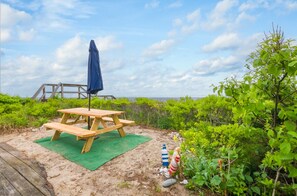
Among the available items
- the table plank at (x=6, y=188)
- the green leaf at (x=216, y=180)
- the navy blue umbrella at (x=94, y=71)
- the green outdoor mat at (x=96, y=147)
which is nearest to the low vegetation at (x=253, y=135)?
the green leaf at (x=216, y=180)

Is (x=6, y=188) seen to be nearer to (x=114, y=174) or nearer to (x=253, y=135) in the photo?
(x=114, y=174)

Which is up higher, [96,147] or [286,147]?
[286,147]

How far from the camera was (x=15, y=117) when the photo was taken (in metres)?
7.30

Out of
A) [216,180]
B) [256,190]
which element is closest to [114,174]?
[216,180]

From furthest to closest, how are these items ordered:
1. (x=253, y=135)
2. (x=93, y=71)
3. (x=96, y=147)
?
(x=93, y=71) < (x=96, y=147) < (x=253, y=135)

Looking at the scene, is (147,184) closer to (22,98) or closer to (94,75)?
(94,75)

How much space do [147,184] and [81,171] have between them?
4.11ft

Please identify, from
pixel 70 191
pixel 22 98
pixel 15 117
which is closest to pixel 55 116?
pixel 15 117

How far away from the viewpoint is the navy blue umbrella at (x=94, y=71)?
5363mm

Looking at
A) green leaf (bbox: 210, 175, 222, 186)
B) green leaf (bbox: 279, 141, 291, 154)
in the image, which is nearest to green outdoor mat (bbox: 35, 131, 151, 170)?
green leaf (bbox: 210, 175, 222, 186)

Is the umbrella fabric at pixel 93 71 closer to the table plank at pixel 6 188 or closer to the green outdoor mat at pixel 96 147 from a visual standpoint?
the green outdoor mat at pixel 96 147

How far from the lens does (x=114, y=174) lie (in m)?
3.59

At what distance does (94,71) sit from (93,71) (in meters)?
0.02

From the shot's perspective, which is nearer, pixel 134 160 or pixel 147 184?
pixel 147 184
